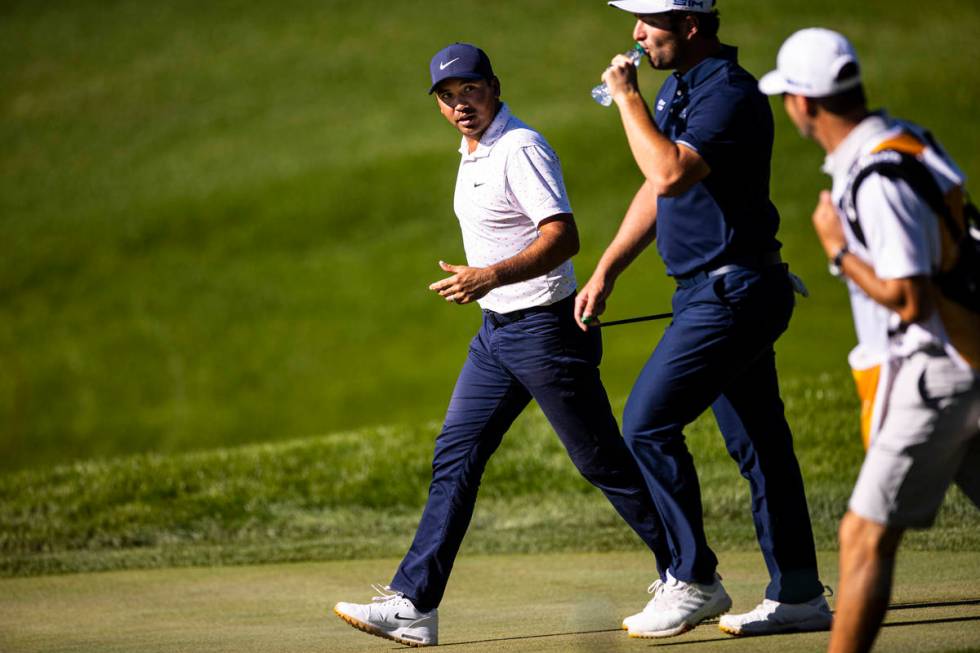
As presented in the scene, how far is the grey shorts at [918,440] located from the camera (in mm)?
3750

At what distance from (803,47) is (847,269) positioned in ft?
1.90

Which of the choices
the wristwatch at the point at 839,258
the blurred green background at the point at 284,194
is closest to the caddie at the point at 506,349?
the wristwatch at the point at 839,258

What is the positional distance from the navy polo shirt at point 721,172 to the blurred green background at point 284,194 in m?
7.94

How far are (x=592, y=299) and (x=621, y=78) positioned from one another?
2.58 ft

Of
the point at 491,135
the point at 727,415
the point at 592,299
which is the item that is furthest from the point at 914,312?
the point at 491,135

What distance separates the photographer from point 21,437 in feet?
74.0

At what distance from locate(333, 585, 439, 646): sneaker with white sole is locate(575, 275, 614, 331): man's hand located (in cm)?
116

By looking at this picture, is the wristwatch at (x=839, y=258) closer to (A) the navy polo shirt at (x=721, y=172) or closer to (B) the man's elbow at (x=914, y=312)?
(B) the man's elbow at (x=914, y=312)

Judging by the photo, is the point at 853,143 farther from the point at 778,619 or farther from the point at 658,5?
the point at 778,619

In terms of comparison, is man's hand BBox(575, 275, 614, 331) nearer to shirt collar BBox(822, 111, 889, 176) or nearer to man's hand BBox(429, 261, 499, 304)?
man's hand BBox(429, 261, 499, 304)

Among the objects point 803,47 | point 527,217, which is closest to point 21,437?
point 527,217

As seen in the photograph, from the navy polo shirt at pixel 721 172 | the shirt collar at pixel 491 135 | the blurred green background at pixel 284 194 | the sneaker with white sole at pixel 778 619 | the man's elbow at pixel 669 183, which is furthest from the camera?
the blurred green background at pixel 284 194

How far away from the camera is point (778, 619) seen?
5145 millimetres

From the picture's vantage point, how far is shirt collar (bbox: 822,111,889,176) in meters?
3.77
